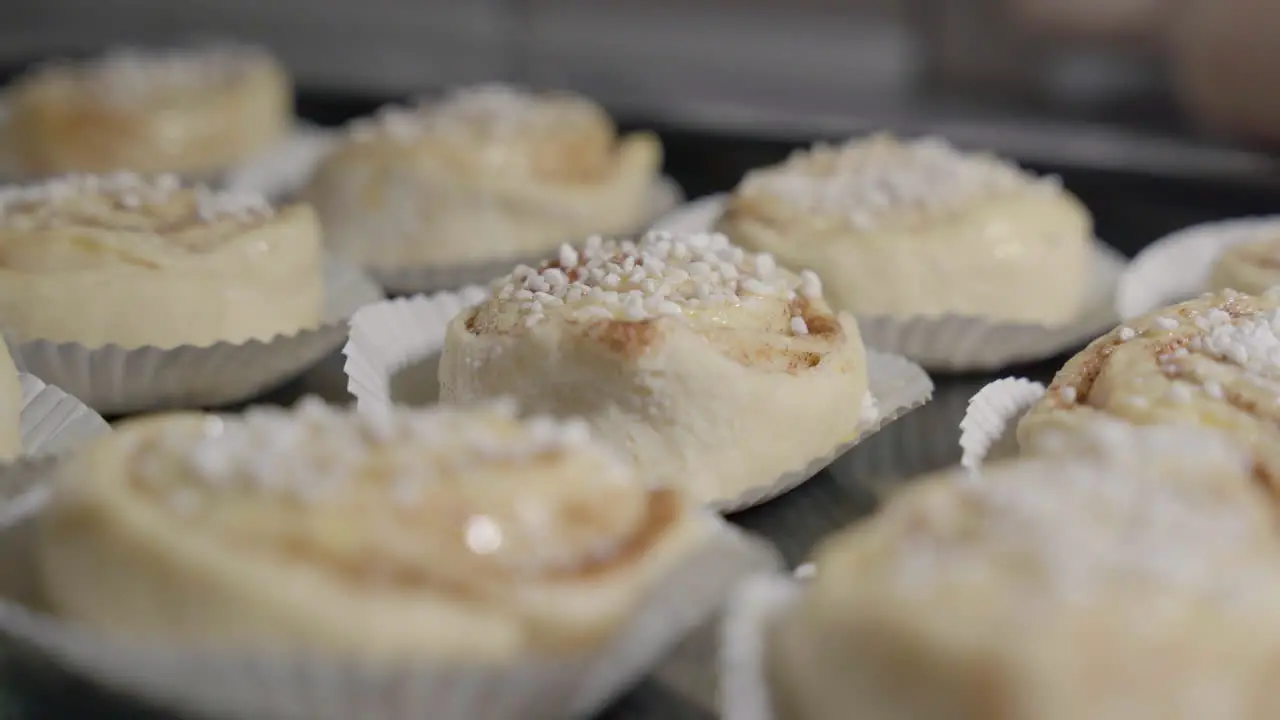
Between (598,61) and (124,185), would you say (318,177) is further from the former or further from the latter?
(598,61)

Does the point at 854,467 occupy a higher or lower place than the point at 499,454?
lower

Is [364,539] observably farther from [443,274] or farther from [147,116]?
[147,116]

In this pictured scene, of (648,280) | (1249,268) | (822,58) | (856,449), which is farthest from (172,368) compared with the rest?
(822,58)

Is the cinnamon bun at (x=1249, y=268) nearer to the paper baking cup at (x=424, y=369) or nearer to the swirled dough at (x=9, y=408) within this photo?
the paper baking cup at (x=424, y=369)

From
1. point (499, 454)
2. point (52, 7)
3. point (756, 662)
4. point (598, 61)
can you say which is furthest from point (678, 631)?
point (52, 7)

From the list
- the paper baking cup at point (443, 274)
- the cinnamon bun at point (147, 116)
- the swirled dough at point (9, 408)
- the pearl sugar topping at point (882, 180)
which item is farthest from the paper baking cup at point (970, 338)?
the cinnamon bun at point (147, 116)

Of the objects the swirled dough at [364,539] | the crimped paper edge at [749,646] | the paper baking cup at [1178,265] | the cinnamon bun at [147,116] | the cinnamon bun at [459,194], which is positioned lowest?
the cinnamon bun at [147,116]
